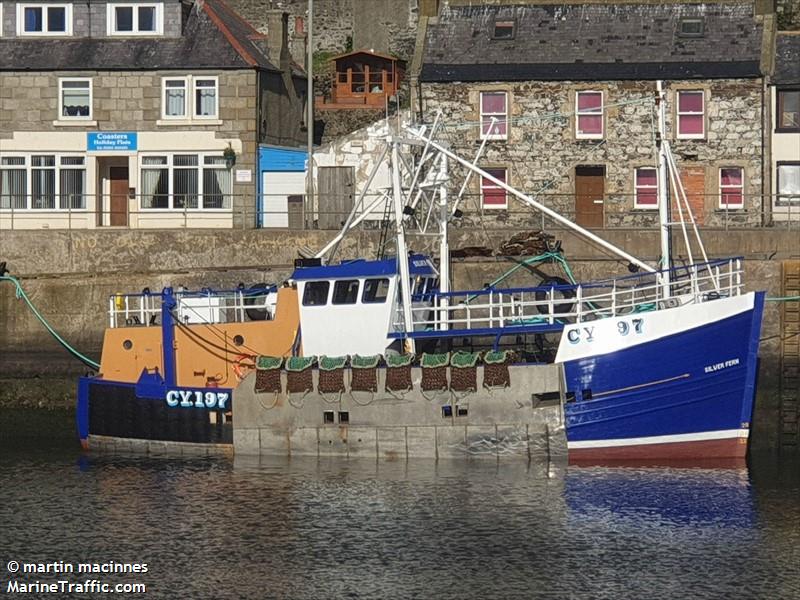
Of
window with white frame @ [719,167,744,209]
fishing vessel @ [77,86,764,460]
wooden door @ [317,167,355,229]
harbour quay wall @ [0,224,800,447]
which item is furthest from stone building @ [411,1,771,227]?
fishing vessel @ [77,86,764,460]

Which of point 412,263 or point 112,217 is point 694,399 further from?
point 112,217

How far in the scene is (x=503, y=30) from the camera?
44469 millimetres

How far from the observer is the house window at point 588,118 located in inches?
1682

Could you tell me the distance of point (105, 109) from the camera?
4344 cm

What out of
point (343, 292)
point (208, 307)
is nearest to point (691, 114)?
point (343, 292)

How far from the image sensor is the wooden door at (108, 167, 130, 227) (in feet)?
145

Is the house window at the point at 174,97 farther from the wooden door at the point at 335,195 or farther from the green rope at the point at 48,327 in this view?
the green rope at the point at 48,327

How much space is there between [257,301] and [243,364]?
2033mm

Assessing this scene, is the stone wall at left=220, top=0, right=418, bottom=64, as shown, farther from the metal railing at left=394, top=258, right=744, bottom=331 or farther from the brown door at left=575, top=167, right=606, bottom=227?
the metal railing at left=394, top=258, right=744, bottom=331

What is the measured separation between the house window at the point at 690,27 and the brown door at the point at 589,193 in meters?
4.52

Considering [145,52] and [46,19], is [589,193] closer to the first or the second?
[145,52]

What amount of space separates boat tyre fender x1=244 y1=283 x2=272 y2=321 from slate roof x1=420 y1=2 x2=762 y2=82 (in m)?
11.0

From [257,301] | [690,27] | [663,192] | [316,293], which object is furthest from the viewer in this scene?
[690,27]

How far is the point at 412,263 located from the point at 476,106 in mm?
11226
